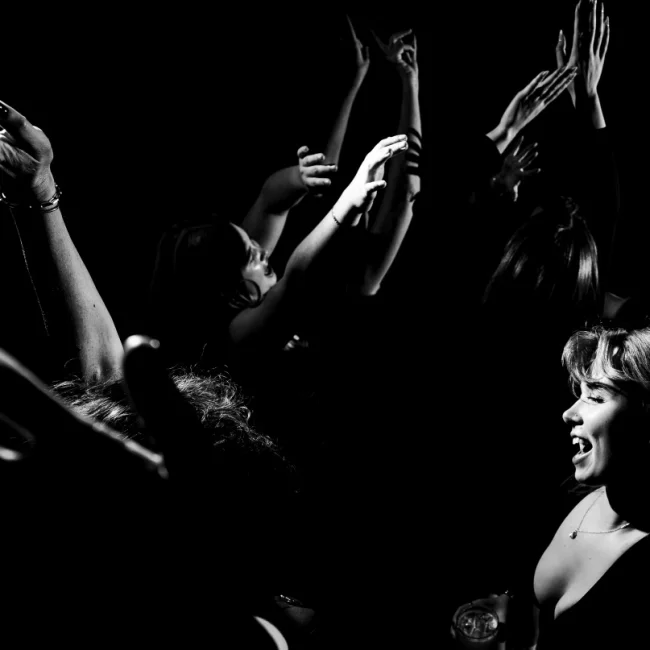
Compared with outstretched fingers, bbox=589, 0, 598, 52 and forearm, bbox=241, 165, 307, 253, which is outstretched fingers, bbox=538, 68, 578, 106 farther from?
forearm, bbox=241, 165, 307, 253

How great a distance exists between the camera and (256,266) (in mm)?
2271

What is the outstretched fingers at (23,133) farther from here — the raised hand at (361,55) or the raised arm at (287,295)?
the raised hand at (361,55)

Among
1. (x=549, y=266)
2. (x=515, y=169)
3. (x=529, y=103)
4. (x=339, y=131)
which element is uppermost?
(x=339, y=131)

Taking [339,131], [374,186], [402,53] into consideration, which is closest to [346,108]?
[339,131]

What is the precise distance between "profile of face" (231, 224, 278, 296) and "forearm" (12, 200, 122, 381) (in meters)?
0.54

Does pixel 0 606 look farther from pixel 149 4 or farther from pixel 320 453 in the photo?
pixel 149 4

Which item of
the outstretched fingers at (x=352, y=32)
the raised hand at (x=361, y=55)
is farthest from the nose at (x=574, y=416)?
the outstretched fingers at (x=352, y=32)

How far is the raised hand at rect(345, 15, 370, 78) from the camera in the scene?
2432 millimetres

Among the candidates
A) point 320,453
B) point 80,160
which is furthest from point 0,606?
point 320,453

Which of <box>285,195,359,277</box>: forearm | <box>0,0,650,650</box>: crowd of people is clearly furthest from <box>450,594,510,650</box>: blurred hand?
<box>285,195,359,277</box>: forearm

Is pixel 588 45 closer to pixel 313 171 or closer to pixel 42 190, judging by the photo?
pixel 313 171

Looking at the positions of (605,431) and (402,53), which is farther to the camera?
(402,53)

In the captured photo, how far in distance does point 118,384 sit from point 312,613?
1071 mm

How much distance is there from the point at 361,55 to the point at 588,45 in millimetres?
1131
